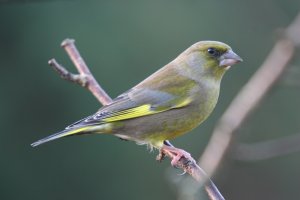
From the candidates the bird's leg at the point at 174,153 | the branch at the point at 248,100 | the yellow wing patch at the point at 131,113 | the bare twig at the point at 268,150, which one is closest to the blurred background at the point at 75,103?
the yellow wing patch at the point at 131,113

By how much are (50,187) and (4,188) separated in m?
0.63

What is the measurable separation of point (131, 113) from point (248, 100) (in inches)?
99.2

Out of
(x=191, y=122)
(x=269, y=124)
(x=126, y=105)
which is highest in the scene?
(x=126, y=105)

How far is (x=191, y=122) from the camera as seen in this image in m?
4.46

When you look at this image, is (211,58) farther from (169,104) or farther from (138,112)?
(138,112)

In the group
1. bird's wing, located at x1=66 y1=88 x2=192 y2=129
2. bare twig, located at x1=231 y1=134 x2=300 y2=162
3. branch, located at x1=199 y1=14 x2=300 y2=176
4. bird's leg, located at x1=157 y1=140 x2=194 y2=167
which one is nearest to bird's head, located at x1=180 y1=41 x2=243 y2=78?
bird's wing, located at x1=66 y1=88 x2=192 y2=129

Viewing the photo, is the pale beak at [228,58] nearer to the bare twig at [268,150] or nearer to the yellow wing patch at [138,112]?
the yellow wing patch at [138,112]

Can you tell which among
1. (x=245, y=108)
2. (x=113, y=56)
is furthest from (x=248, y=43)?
(x=245, y=108)

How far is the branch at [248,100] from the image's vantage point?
2.06m

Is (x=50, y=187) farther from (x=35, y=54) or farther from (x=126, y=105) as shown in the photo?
(x=126, y=105)

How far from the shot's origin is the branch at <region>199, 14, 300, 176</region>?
6.76ft

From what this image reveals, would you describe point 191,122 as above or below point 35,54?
below

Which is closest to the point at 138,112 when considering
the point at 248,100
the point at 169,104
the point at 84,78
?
the point at 169,104

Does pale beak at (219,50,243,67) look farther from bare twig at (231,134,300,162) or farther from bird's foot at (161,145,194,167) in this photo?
bare twig at (231,134,300,162)
